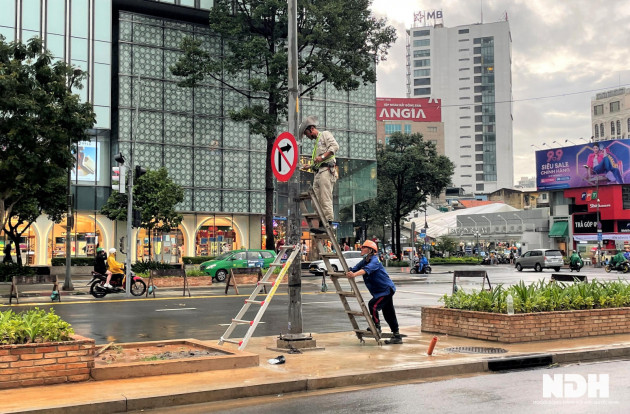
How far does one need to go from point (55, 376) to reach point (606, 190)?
228 ft

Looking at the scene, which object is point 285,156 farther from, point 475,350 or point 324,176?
point 475,350

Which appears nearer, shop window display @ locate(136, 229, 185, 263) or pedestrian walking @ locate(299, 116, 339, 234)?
pedestrian walking @ locate(299, 116, 339, 234)

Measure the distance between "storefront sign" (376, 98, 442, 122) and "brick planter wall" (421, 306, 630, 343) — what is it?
5062 inches

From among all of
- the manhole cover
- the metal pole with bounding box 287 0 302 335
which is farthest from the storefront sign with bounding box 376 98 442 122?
the manhole cover

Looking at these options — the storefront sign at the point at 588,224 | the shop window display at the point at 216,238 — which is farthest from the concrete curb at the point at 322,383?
the storefront sign at the point at 588,224

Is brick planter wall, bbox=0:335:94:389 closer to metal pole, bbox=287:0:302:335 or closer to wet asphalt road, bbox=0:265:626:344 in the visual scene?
metal pole, bbox=287:0:302:335

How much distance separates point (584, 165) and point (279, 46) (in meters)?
41.4

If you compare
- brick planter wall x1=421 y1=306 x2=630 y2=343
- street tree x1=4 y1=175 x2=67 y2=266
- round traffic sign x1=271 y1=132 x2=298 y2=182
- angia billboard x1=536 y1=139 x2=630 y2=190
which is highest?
angia billboard x1=536 y1=139 x2=630 y2=190

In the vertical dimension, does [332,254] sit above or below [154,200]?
below

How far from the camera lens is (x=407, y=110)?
5541 inches

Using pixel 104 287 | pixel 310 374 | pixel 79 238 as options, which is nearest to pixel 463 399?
pixel 310 374

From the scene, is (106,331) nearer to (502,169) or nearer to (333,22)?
(333,22)

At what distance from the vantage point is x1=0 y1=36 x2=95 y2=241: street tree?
24.0m

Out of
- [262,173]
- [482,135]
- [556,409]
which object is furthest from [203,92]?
[482,135]
